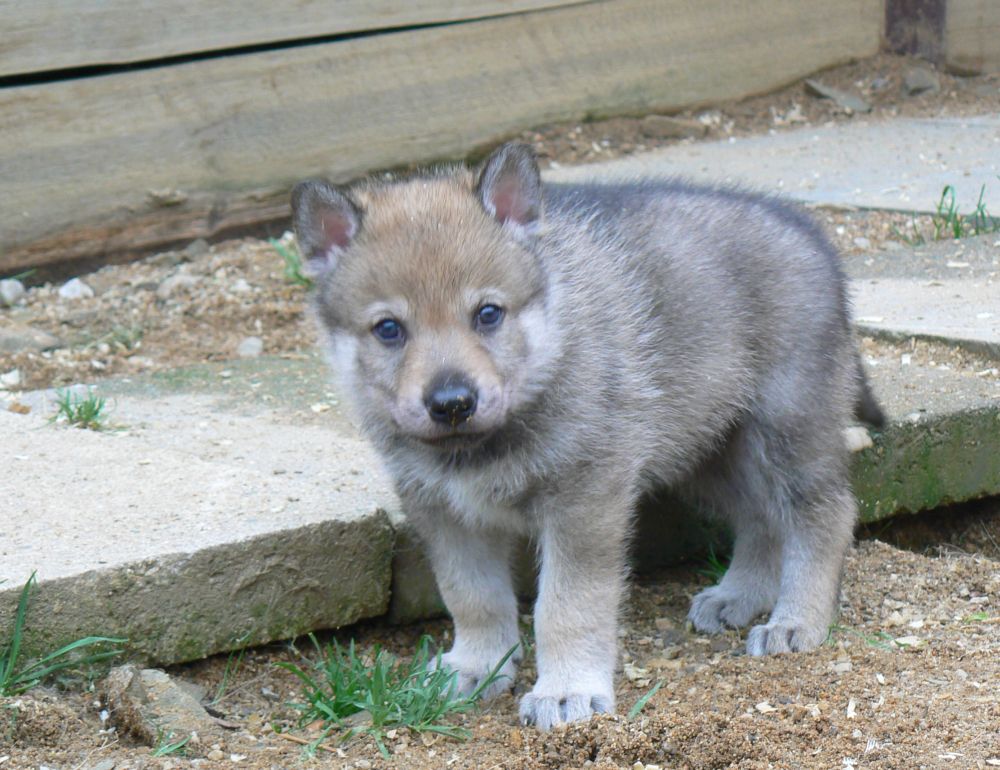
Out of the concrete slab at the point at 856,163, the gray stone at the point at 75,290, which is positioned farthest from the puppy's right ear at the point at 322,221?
the concrete slab at the point at 856,163

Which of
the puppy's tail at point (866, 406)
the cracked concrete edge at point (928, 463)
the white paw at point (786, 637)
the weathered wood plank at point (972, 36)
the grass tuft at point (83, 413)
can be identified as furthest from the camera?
the weathered wood plank at point (972, 36)

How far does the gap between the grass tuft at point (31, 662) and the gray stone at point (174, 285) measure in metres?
3.00

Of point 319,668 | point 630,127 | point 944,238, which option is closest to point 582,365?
point 319,668

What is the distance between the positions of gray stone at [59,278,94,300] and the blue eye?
10.7 ft

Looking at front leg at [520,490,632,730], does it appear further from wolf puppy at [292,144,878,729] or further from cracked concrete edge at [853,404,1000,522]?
cracked concrete edge at [853,404,1000,522]

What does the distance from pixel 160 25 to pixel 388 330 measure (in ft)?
12.1

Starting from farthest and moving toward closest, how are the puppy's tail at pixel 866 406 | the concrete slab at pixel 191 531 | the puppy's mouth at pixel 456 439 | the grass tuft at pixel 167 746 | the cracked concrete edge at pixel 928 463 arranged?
1. the cracked concrete edge at pixel 928 463
2. the puppy's tail at pixel 866 406
3. the concrete slab at pixel 191 531
4. the puppy's mouth at pixel 456 439
5. the grass tuft at pixel 167 746

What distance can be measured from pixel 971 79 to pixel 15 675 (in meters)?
7.95

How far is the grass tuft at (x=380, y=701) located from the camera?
11.4ft

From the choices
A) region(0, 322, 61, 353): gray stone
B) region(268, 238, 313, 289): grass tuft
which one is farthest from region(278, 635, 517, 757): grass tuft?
region(268, 238, 313, 289): grass tuft

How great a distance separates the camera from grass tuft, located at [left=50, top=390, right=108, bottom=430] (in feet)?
15.5

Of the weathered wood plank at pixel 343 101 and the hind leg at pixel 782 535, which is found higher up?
the weathered wood plank at pixel 343 101

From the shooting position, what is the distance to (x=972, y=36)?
938 cm

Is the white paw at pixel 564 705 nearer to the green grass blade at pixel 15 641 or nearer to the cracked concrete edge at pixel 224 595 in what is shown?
the cracked concrete edge at pixel 224 595
